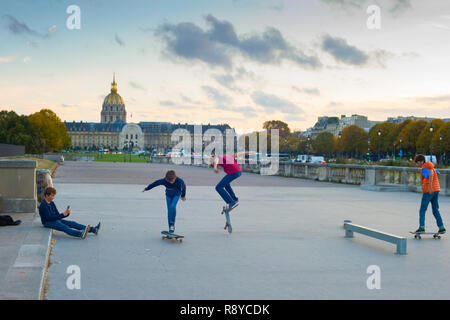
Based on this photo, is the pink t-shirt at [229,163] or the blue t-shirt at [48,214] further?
the pink t-shirt at [229,163]

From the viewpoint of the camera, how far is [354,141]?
141 meters

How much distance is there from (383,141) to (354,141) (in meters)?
15.1

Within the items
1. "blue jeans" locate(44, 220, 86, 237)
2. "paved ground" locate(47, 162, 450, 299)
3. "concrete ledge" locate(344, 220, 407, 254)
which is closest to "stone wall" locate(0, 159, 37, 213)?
"paved ground" locate(47, 162, 450, 299)

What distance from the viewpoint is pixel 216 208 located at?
15539mm

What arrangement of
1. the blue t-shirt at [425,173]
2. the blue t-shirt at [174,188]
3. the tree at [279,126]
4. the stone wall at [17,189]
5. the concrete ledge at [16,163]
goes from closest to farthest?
1. the blue t-shirt at [174,188]
2. the blue t-shirt at [425,173]
3. the concrete ledge at [16,163]
4. the stone wall at [17,189]
5. the tree at [279,126]

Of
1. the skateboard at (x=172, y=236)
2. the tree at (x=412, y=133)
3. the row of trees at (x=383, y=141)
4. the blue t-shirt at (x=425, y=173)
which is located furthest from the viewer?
the tree at (x=412, y=133)

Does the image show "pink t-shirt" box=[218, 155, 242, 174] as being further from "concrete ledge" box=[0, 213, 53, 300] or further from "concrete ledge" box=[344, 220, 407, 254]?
"concrete ledge" box=[0, 213, 53, 300]

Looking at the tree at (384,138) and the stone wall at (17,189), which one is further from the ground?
the tree at (384,138)

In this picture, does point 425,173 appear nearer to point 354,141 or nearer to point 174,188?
point 174,188

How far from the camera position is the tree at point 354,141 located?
13838 centimetres

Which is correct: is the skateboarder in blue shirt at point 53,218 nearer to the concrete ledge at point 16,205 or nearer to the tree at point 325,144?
the concrete ledge at point 16,205

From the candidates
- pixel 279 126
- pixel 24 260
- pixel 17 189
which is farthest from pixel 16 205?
pixel 279 126

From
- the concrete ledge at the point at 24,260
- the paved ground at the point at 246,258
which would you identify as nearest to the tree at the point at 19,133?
the paved ground at the point at 246,258
